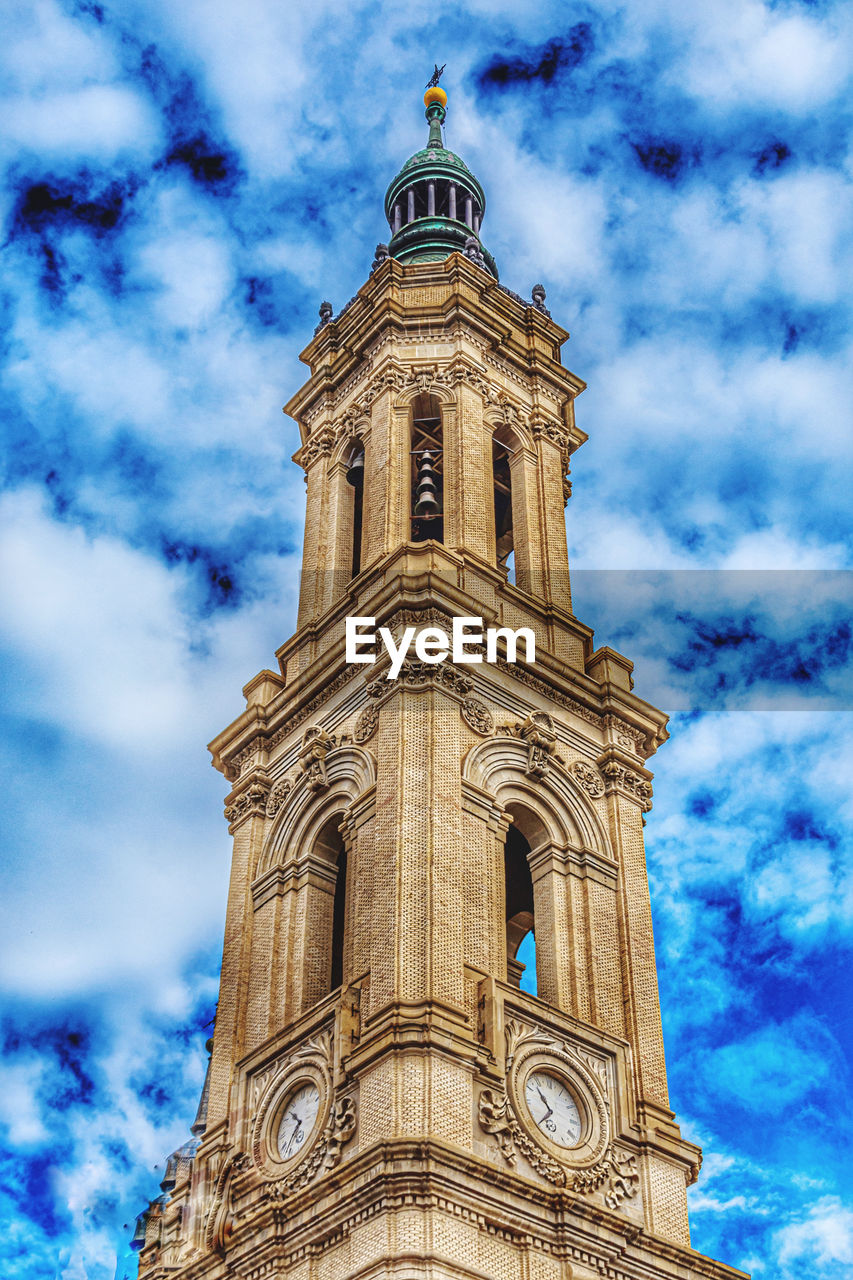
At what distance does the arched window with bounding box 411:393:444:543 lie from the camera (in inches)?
1623

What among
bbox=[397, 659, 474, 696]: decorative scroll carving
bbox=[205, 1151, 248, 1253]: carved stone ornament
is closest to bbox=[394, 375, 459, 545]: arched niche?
bbox=[397, 659, 474, 696]: decorative scroll carving

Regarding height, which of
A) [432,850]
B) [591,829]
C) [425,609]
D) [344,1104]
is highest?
[425,609]

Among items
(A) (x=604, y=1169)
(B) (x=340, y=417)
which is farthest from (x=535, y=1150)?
(B) (x=340, y=417)

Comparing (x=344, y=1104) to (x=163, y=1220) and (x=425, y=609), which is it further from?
(x=425, y=609)

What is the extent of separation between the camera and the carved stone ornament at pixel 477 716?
34844 mm

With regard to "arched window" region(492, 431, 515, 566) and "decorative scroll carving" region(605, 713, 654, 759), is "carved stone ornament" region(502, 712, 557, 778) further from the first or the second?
"arched window" region(492, 431, 515, 566)

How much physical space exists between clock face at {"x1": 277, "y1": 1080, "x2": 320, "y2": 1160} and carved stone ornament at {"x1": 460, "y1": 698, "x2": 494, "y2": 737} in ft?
25.3

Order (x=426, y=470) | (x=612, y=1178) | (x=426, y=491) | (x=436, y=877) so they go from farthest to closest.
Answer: (x=426, y=470) → (x=426, y=491) → (x=436, y=877) → (x=612, y=1178)

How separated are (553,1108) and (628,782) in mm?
8651

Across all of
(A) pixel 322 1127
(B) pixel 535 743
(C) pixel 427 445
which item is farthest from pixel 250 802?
(C) pixel 427 445

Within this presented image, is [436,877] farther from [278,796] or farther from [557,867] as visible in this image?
[278,796]

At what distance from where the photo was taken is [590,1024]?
106ft

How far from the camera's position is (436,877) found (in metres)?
31.2

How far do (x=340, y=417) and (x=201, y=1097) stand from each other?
18.8 metres
